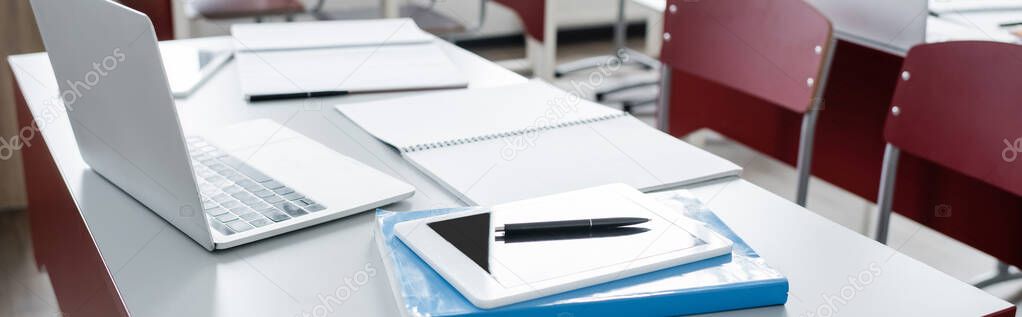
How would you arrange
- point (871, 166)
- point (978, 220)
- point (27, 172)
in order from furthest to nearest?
1. point (871, 166)
2. point (978, 220)
3. point (27, 172)

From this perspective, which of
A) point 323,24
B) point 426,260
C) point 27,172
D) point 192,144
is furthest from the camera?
point 323,24

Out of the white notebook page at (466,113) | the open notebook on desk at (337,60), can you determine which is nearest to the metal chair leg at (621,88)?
the open notebook on desk at (337,60)

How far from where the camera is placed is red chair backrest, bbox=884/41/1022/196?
134 centimetres

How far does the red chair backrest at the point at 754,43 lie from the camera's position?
1.66m

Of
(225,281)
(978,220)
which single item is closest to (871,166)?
(978,220)

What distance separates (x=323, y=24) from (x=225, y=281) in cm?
90

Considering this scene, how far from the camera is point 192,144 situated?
107 cm

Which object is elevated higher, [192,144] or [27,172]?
[192,144]

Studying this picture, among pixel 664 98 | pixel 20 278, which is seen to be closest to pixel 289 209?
pixel 664 98

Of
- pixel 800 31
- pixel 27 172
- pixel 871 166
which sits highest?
pixel 800 31

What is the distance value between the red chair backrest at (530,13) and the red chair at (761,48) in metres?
1.23

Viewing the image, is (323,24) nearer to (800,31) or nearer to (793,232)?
(800,31)

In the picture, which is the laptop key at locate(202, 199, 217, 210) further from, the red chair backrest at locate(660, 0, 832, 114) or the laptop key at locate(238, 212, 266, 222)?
the red chair backrest at locate(660, 0, 832, 114)

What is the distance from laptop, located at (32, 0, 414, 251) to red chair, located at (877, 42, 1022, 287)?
0.88 m
